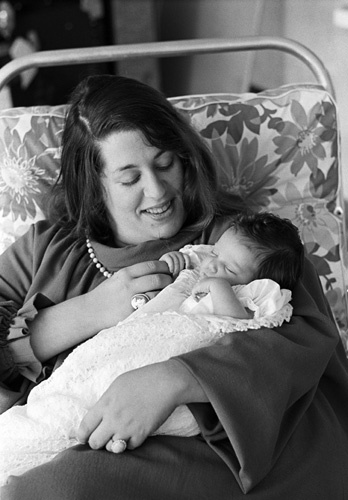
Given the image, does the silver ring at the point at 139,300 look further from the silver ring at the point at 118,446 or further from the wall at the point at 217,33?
the wall at the point at 217,33

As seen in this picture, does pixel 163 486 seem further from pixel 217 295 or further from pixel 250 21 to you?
pixel 250 21

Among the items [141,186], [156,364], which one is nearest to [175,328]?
[156,364]

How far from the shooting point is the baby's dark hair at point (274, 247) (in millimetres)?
1417

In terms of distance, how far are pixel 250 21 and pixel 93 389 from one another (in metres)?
3.45

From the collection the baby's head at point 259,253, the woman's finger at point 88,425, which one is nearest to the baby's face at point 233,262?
the baby's head at point 259,253

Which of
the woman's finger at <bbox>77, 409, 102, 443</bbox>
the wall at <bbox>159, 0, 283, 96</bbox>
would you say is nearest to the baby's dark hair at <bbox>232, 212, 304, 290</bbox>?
the woman's finger at <bbox>77, 409, 102, 443</bbox>

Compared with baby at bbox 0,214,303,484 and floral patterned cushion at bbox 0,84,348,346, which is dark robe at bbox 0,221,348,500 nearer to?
baby at bbox 0,214,303,484

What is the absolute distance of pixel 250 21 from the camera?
4402 mm

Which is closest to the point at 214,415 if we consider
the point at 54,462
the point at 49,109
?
the point at 54,462

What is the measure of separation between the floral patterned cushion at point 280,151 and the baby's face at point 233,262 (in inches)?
18.4

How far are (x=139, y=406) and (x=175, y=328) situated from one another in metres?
0.16

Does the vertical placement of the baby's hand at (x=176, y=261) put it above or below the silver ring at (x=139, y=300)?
above

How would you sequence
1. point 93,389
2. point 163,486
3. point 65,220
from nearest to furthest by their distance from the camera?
1. point 163,486
2. point 93,389
3. point 65,220

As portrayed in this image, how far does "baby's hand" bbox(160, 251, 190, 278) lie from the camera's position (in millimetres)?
1549
